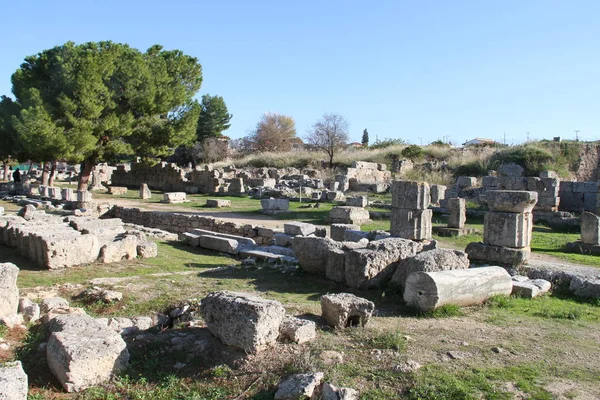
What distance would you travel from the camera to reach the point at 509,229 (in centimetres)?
1028

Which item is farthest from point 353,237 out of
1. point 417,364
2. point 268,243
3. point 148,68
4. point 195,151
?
point 195,151

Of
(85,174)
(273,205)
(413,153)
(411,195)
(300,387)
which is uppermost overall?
(413,153)

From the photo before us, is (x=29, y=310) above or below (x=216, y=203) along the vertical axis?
below

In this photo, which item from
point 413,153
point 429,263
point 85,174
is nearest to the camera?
point 429,263

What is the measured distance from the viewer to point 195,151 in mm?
51562

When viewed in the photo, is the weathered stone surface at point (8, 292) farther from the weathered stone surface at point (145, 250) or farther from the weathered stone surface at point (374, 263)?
the weathered stone surface at point (374, 263)

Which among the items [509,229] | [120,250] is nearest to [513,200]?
[509,229]

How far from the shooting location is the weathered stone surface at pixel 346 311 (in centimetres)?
580

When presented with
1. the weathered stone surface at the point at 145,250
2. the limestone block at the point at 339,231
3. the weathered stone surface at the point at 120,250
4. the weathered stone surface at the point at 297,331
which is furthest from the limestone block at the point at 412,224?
the weathered stone surface at the point at 297,331

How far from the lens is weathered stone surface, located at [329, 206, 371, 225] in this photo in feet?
57.7

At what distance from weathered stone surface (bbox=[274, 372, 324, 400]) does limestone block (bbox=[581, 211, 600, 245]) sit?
1118 cm

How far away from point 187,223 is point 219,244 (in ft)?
17.8

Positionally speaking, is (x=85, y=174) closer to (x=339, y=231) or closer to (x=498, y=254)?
(x=339, y=231)

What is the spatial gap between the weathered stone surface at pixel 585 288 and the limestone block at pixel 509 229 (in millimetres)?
1936
